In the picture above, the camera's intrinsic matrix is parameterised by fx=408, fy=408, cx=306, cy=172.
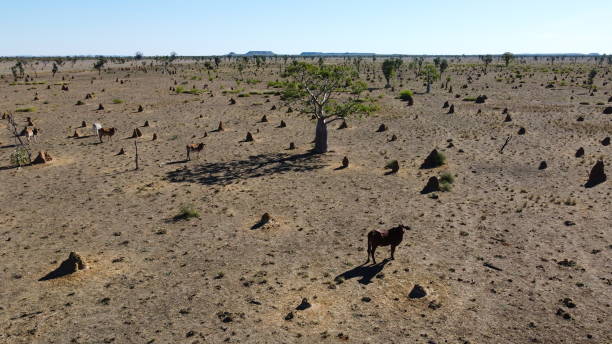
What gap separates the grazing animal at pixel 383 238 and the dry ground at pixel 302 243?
28.5 inches

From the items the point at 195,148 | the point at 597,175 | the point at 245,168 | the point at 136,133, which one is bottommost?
the point at 245,168

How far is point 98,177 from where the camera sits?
26.8 meters

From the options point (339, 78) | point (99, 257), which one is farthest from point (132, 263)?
point (339, 78)

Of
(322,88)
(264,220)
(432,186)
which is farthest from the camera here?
(322,88)

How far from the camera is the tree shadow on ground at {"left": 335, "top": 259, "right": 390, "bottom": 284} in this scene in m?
14.7

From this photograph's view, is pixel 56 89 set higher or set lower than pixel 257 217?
higher

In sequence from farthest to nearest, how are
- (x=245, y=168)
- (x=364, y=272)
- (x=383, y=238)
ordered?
(x=245, y=168)
(x=383, y=238)
(x=364, y=272)

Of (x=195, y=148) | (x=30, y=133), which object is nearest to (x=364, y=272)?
(x=195, y=148)

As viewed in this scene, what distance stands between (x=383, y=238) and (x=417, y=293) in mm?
2586

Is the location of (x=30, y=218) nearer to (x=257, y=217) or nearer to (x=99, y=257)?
(x=99, y=257)

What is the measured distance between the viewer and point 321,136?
32.2 m

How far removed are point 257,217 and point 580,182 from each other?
1989cm

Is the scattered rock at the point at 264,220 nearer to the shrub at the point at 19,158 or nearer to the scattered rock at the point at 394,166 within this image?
the scattered rock at the point at 394,166

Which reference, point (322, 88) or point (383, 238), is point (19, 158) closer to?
point (322, 88)
